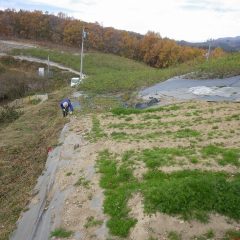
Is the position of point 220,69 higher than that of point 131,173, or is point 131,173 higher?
point 220,69

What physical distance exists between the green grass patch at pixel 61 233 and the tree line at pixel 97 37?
68.5 m

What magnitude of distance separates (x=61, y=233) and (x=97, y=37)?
7475 centimetres

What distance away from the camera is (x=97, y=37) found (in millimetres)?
81562

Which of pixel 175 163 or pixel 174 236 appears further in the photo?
pixel 175 163

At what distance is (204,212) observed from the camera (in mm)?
9328

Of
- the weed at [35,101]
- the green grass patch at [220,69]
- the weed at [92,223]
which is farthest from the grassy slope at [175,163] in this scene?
the weed at [35,101]

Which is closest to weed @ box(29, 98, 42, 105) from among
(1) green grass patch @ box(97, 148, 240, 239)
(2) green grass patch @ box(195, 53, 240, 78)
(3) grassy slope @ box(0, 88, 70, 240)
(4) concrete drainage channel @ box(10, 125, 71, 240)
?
(3) grassy slope @ box(0, 88, 70, 240)

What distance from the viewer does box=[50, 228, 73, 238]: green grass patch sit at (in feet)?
31.0

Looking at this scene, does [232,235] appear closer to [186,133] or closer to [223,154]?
[223,154]

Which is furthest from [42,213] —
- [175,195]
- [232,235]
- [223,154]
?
[223,154]

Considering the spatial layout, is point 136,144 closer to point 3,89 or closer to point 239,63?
point 239,63

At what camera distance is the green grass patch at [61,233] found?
31.0 ft

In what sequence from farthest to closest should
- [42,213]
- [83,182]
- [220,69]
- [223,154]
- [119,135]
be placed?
[220,69], [119,135], [223,154], [83,182], [42,213]

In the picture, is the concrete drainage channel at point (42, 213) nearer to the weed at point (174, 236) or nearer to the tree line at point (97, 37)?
the weed at point (174, 236)
